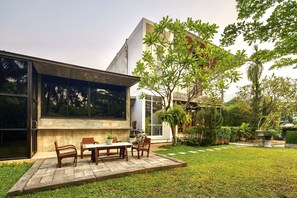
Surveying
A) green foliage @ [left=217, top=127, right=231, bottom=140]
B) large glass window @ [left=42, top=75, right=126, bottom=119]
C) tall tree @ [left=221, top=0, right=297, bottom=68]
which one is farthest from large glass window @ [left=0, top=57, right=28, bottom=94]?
green foliage @ [left=217, top=127, right=231, bottom=140]

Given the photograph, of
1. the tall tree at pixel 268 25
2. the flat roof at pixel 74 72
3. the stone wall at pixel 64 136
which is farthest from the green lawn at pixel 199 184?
the flat roof at pixel 74 72

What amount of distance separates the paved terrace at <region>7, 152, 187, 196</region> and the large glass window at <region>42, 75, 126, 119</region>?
3.72 metres

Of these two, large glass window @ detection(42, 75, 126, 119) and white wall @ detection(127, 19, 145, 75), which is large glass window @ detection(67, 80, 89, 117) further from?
white wall @ detection(127, 19, 145, 75)

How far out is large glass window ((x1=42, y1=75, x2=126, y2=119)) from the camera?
8.70 meters

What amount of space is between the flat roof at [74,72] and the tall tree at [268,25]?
6.73 meters

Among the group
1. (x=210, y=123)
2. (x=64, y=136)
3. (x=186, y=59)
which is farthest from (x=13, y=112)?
(x=210, y=123)

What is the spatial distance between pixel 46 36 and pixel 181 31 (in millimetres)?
10079

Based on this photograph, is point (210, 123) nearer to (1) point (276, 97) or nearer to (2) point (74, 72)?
(2) point (74, 72)

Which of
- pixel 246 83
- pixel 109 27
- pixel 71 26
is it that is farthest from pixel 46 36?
pixel 246 83

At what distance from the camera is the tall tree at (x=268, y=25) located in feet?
8.65

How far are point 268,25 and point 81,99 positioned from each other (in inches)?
363

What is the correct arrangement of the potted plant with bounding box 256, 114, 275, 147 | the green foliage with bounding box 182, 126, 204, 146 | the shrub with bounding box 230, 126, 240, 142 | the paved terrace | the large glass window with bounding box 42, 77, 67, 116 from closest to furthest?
the paved terrace, the large glass window with bounding box 42, 77, 67, 116, the green foliage with bounding box 182, 126, 204, 146, the potted plant with bounding box 256, 114, 275, 147, the shrub with bounding box 230, 126, 240, 142

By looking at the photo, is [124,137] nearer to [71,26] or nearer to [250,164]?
[250,164]

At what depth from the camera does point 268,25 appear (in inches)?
109
